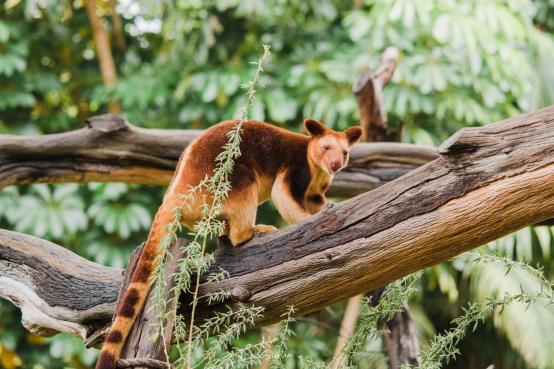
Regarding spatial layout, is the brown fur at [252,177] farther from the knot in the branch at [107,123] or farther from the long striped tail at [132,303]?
the knot in the branch at [107,123]

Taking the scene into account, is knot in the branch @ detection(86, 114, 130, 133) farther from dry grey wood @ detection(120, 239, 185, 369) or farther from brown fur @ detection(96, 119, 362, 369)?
dry grey wood @ detection(120, 239, 185, 369)

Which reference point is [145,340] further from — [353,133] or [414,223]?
[353,133]

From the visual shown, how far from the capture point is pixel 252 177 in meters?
2.29

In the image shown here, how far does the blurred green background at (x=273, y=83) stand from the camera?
4.25 metres

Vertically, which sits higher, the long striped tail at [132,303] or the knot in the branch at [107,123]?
the knot in the branch at [107,123]

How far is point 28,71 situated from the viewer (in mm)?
5270

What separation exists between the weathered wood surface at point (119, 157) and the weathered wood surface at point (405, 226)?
1282 mm

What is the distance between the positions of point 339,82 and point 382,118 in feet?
3.38

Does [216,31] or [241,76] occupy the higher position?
[216,31]

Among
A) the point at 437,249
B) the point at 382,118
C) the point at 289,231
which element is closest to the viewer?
the point at 437,249

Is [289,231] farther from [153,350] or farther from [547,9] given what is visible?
[547,9]

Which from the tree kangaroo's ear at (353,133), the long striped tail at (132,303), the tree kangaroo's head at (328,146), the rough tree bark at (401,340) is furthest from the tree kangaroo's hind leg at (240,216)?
the rough tree bark at (401,340)

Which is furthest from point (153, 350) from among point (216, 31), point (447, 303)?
point (447, 303)

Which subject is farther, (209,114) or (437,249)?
(209,114)
